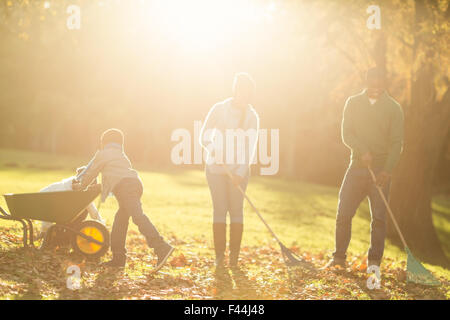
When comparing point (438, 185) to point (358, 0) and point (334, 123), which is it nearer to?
point (334, 123)

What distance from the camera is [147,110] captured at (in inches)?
1606

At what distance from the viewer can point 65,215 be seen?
667 cm

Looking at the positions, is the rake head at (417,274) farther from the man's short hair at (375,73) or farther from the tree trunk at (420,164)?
the tree trunk at (420,164)

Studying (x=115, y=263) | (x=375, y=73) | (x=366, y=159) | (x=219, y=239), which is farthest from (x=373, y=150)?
(x=115, y=263)

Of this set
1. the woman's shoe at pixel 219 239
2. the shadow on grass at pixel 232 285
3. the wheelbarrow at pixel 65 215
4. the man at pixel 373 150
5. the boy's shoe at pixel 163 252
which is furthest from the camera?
the woman's shoe at pixel 219 239

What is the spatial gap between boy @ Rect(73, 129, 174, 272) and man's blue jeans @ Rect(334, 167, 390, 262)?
2.27m

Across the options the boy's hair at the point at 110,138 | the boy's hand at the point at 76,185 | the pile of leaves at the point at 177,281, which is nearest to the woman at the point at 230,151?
the pile of leaves at the point at 177,281

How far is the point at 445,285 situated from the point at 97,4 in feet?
25.8

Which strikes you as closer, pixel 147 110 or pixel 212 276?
pixel 212 276

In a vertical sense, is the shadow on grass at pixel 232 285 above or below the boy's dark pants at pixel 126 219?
below

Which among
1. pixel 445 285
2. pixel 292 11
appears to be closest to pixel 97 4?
pixel 292 11

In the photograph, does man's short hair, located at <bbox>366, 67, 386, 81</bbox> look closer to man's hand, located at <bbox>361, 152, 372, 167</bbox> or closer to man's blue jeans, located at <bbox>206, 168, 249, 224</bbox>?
man's hand, located at <bbox>361, 152, 372, 167</bbox>

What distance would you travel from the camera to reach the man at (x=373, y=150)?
22.2 feet

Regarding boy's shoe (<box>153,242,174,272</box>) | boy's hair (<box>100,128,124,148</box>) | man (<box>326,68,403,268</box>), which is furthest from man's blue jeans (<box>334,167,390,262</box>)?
boy's hair (<box>100,128,124,148</box>)
